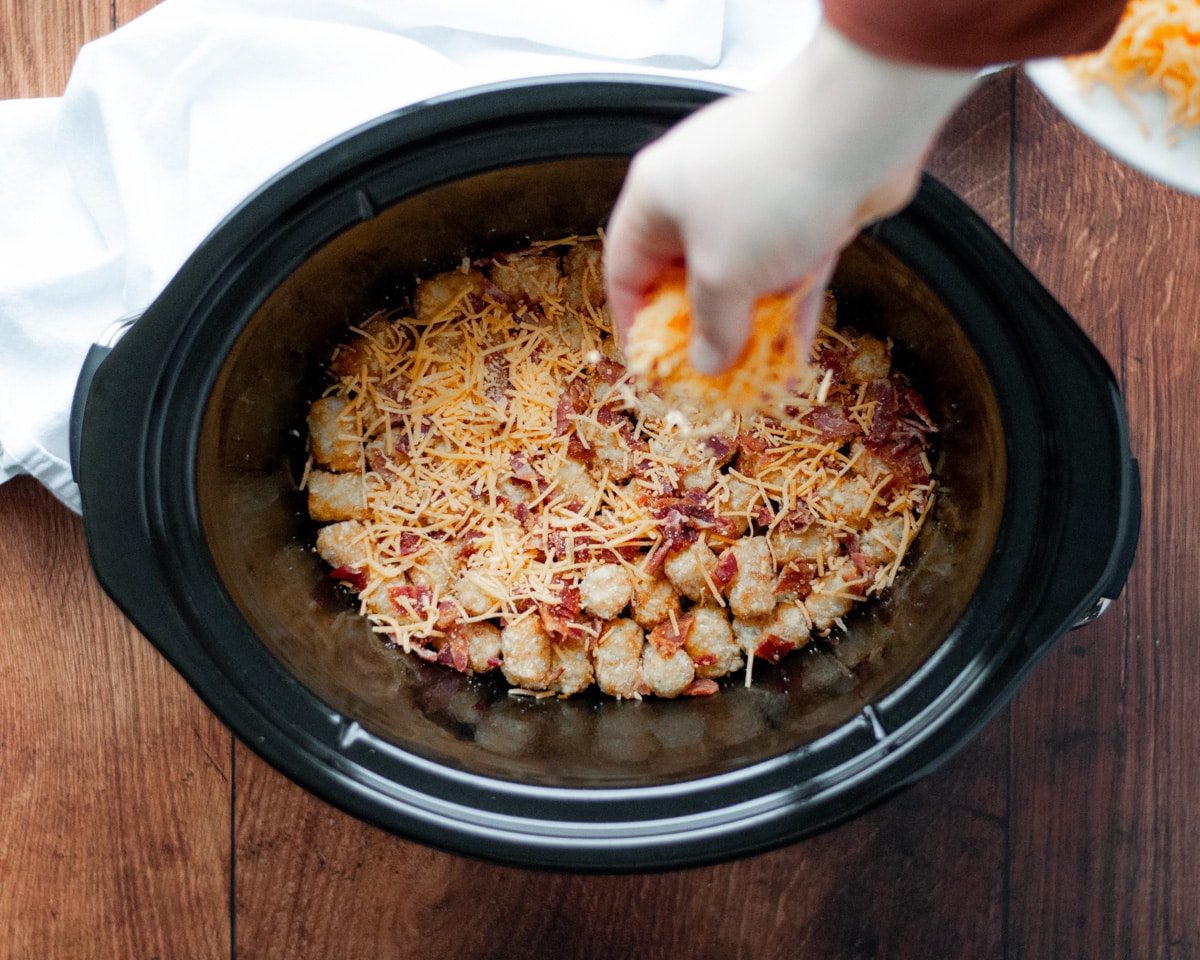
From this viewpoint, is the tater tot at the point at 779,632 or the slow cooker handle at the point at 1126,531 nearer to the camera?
the slow cooker handle at the point at 1126,531

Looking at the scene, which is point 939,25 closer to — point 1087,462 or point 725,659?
point 1087,462

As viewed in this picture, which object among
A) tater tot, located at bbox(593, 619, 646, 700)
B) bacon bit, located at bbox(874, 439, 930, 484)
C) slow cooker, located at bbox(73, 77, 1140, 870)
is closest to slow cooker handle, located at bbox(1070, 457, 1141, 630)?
slow cooker, located at bbox(73, 77, 1140, 870)

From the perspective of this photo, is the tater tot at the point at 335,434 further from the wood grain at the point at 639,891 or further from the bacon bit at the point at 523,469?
the wood grain at the point at 639,891

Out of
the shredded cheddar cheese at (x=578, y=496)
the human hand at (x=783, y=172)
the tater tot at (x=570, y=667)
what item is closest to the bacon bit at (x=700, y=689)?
the shredded cheddar cheese at (x=578, y=496)

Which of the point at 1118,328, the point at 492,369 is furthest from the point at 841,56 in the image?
the point at 1118,328

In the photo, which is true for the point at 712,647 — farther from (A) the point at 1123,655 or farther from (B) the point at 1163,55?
(B) the point at 1163,55
